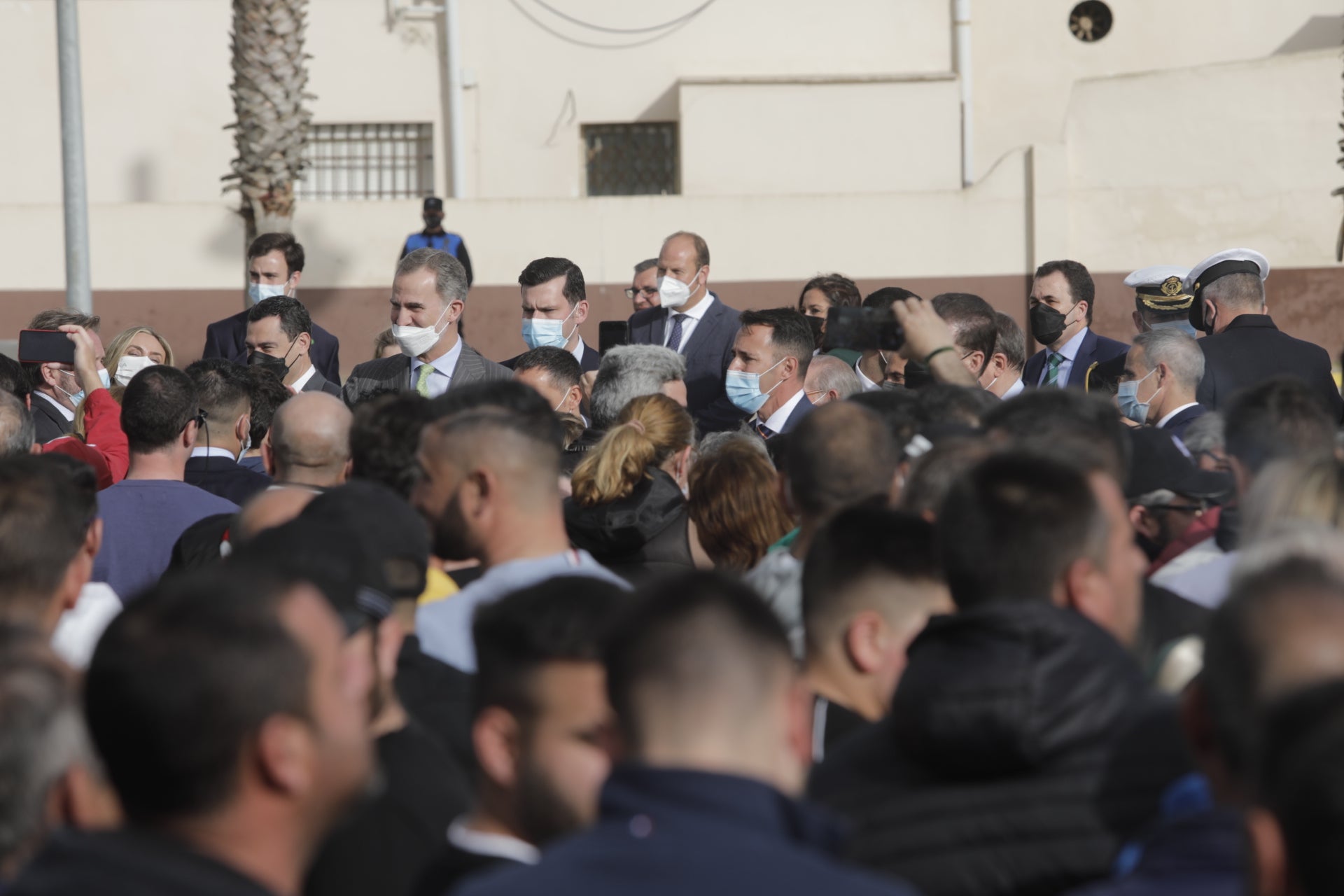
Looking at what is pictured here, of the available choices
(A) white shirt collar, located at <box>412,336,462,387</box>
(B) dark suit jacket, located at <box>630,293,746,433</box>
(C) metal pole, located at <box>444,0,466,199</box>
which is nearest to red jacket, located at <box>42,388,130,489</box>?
(A) white shirt collar, located at <box>412,336,462,387</box>

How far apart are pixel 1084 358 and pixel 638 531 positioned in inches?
152

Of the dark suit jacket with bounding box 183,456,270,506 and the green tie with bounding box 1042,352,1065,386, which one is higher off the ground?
the green tie with bounding box 1042,352,1065,386

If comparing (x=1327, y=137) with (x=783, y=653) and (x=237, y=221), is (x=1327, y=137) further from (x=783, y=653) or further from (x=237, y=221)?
(x=783, y=653)

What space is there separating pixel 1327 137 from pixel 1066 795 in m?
15.4

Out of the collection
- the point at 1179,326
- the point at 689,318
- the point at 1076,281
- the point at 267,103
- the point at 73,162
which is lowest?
the point at 1179,326

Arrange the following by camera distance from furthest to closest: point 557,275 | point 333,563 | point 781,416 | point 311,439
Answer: point 557,275 → point 781,416 → point 311,439 → point 333,563

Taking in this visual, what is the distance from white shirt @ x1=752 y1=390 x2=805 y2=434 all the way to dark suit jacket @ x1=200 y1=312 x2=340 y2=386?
9.05 feet

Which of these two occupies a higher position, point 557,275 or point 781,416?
point 557,275

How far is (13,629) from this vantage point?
9.00 feet

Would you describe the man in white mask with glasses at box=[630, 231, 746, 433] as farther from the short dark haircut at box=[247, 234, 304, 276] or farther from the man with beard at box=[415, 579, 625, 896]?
the man with beard at box=[415, 579, 625, 896]

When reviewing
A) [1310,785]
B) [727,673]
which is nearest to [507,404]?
[727,673]

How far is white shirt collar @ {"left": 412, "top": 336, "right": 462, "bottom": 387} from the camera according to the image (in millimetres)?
7902

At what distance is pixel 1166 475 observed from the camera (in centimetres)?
480

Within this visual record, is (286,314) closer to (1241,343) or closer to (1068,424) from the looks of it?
(1241,343)
